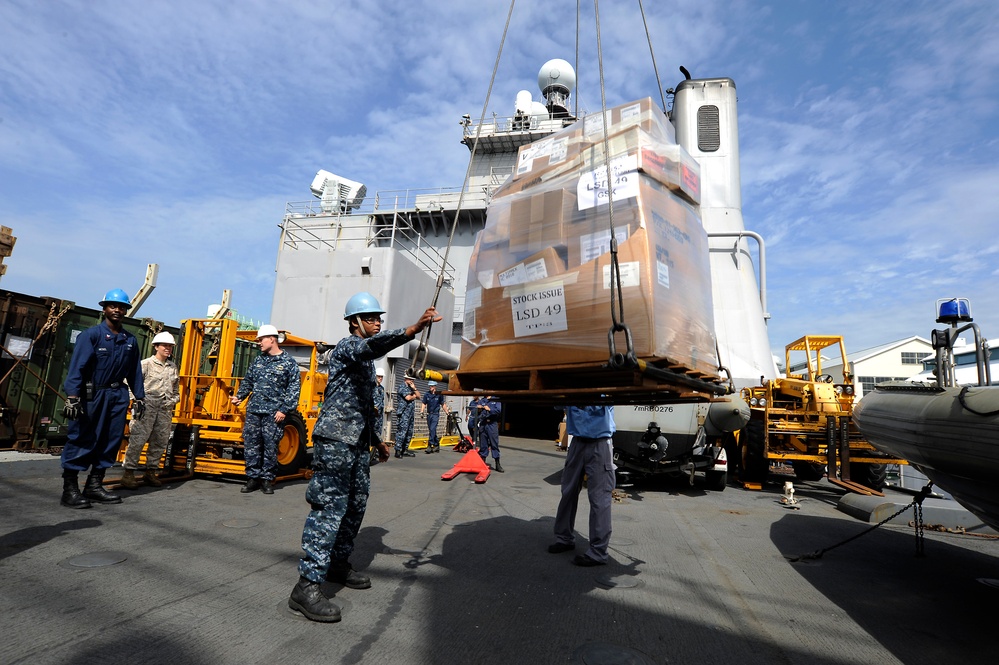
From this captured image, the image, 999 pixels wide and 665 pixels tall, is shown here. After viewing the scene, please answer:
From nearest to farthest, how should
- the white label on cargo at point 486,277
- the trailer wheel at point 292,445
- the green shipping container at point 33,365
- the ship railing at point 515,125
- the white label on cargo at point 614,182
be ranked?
the white label on cargo at point 614,182
the white label on cargo at point 486,277
the trailer wheel at point 292,445
the green shipping container at point 33,365
the ship railing at point 515,125

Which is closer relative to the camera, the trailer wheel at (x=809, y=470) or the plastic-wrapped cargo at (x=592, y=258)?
the plastic-wrapped cargo at (x=592, y=258)

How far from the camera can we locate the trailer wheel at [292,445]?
7.54 meters

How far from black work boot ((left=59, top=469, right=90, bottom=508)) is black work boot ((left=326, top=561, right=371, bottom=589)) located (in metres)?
3.29

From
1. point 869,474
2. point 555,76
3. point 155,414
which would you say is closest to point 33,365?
point 155,414

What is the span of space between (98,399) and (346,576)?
3.66 m

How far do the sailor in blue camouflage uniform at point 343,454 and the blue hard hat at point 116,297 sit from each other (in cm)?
345

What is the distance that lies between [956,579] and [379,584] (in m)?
4.65

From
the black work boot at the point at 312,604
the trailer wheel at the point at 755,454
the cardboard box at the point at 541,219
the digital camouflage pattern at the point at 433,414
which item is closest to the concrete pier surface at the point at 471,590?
the black work boot at the point at 312,604

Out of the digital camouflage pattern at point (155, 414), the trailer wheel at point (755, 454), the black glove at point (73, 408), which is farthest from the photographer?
the trailer wheel at point (755, 454)

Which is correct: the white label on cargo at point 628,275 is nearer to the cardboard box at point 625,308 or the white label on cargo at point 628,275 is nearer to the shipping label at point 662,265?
the cardboard box at point 625,308

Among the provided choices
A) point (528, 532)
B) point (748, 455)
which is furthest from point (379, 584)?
point (748, 455)

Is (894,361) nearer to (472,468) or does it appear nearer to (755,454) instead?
(755,454)

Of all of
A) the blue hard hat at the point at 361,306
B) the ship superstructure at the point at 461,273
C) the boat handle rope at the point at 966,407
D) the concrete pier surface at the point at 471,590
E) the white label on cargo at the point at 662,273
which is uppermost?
the ship superstructure at the point at 461,273

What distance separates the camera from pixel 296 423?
25.2 feet
